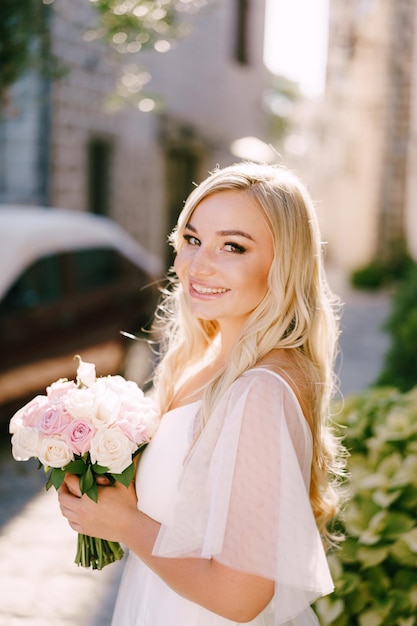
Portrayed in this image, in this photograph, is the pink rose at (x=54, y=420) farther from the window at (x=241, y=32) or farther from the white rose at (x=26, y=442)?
the window at (x=241, y=32)

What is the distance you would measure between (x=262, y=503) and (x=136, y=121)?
12502 mm

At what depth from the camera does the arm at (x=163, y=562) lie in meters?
1.70

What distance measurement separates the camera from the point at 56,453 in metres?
1.93

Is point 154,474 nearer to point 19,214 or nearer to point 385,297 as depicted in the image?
point 19,214

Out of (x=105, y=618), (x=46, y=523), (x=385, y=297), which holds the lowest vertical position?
(x=385, y=297)

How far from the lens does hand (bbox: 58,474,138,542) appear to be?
1938mm

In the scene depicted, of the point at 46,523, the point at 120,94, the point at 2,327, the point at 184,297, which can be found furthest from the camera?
the point at 120,94

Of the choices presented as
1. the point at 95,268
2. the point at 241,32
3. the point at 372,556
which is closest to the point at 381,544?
the point at 372,556

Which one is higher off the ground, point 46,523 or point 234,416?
point 234,416

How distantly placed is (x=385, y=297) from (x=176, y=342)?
15.5 metres

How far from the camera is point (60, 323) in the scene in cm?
661

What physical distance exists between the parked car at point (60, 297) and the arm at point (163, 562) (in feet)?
13.0

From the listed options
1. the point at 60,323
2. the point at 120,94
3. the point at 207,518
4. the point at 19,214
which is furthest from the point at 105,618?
the point at 120,94

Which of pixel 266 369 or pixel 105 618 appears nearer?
pixel 266 369
